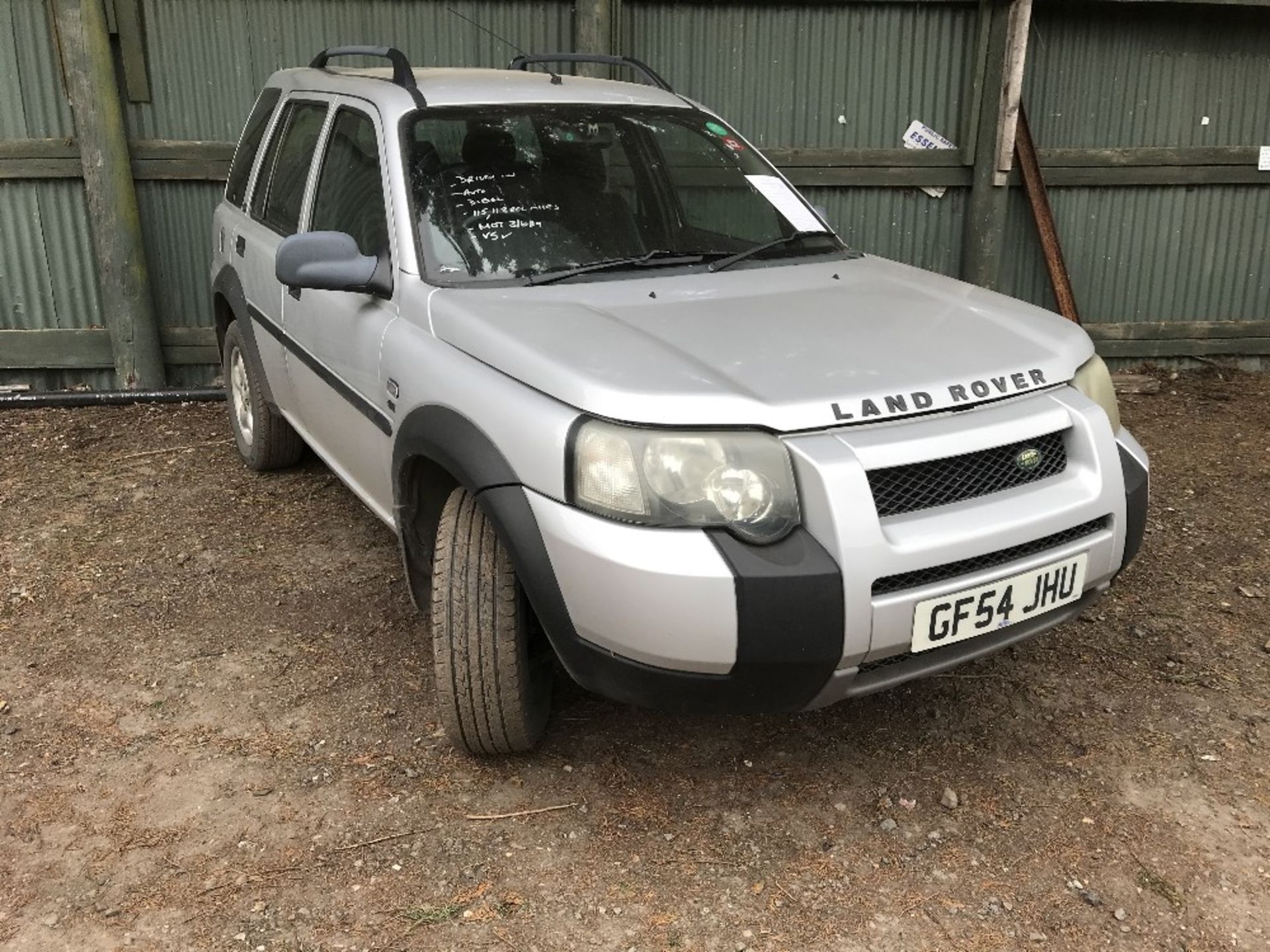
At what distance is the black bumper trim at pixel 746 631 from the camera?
7.28 feet

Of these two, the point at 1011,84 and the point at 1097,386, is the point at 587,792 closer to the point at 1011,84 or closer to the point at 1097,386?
the point at 1097,386

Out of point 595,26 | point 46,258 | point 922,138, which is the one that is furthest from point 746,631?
point 46,258

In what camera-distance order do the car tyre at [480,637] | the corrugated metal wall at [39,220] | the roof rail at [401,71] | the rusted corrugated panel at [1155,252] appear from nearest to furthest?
the car tyre at [480,637] < the roof rail at [401,71] < the corrugated metal wall at [39,220] < the rusted corrugated panel at [1155,252]

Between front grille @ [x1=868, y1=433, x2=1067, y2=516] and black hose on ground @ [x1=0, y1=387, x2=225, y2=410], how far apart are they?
186 inches

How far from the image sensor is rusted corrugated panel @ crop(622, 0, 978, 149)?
6.19 metres

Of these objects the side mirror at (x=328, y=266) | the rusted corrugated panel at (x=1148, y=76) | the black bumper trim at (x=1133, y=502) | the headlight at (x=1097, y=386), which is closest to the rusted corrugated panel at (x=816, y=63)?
the rusted corrugated panel at (x=1148, y=76)

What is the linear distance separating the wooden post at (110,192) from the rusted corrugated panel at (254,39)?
0.26m

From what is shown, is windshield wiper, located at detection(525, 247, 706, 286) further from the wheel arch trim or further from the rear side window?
the rear side window

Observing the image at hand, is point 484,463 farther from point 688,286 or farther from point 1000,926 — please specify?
point 1000,926

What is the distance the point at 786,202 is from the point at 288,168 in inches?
74.1

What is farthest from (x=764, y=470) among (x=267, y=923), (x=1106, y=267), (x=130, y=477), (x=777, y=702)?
(x=1106, y=267)

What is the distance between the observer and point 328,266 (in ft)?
10.1

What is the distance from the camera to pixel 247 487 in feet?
16.3

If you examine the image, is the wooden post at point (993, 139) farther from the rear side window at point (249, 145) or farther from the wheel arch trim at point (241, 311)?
the wheel arch trim at point (241, 311)
